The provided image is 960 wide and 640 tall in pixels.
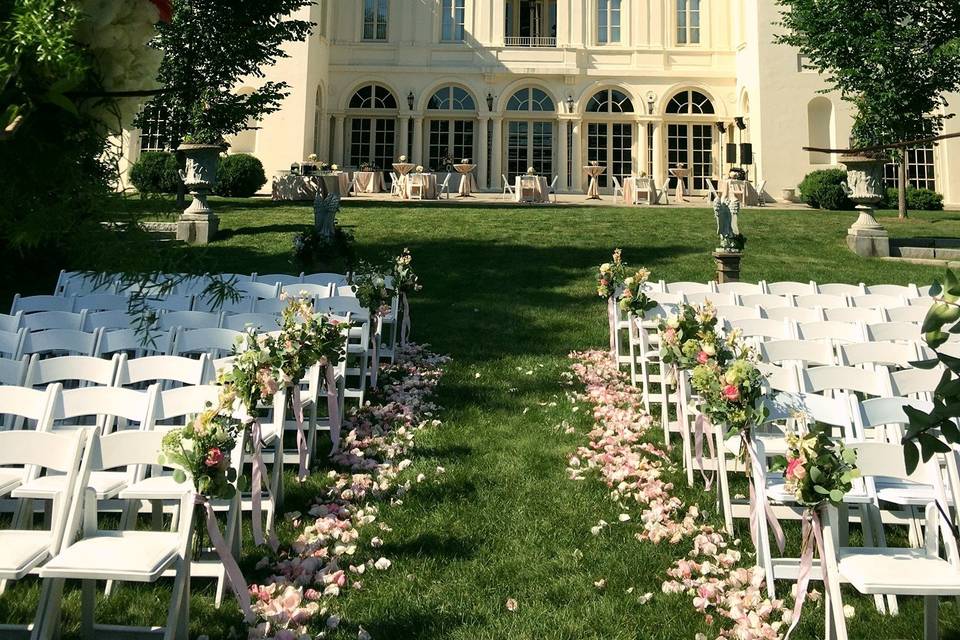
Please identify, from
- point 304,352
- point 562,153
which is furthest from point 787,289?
point 562,153

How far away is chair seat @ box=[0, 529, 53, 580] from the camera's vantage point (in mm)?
2438

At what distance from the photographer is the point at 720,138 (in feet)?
84.9

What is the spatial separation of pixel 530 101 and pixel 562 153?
2439 millimetres

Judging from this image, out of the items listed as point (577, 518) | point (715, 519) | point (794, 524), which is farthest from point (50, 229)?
point (794, 524)

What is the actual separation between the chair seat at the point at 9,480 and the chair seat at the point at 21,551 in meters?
0.33

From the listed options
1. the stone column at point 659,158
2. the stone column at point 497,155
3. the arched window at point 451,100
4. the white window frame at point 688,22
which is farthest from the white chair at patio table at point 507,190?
the white window frame at point 688,22

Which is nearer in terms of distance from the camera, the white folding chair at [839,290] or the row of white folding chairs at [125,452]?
the row of white folding chairs at [125,452]

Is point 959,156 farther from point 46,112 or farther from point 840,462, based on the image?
point 46,112

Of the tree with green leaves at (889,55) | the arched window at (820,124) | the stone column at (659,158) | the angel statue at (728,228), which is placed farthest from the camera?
the stone column at (659,158)

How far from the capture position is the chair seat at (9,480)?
3.02m

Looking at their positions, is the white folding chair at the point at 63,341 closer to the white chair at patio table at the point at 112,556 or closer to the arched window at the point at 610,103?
the white chair at patio table at the point at 112,556

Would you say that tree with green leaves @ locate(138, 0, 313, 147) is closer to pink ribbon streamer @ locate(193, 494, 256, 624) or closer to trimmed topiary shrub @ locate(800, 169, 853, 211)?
pink ribbon streamer @ locate(193, 494, 256, 624)

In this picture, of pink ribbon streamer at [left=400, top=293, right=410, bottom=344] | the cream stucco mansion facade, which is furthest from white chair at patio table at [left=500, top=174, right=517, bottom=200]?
pink ribbon streamer at [left=400, top=293, right=410, bottom=344]

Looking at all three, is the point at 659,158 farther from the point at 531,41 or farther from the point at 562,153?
the point at 531,41
